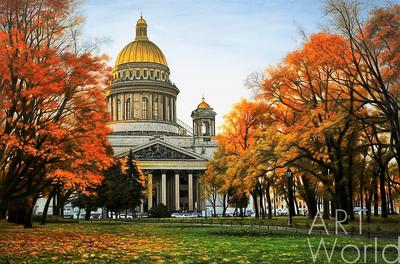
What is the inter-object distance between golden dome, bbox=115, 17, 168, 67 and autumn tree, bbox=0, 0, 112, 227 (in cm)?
10309

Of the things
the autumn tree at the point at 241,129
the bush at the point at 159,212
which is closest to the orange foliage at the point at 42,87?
the autumn tree at the point at 241,129

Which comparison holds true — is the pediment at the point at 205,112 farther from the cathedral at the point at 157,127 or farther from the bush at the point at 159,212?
the bush at the point at 159,212

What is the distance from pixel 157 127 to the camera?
427 ft

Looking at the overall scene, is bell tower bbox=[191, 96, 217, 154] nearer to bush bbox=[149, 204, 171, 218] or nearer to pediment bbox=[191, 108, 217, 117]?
pediment bbox=[191, 108, 217, 117]

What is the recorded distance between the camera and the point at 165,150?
114812 mm

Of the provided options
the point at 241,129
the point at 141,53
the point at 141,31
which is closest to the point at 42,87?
the point at 241,129

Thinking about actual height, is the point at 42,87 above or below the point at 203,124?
below

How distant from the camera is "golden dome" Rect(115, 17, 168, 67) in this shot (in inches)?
5226

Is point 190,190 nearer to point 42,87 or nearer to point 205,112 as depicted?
point 205,112

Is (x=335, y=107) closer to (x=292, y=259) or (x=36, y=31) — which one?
(x=36, y=31)

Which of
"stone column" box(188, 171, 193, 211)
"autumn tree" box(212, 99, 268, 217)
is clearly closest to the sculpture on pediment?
"stone column" box(188, 171, 193, 211)

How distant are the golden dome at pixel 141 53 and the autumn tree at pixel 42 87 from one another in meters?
103

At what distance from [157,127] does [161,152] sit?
16.8 m

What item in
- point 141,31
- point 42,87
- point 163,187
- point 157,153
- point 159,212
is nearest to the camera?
point 42,87
